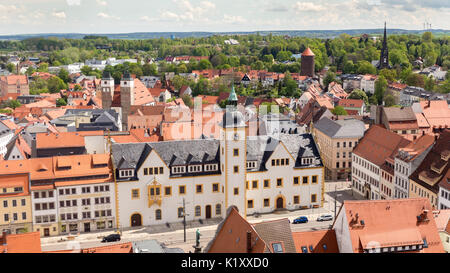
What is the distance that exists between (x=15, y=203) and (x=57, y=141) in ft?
38.1

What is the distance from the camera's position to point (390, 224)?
915 inches

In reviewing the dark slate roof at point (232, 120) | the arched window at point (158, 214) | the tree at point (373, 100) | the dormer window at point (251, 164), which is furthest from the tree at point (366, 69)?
the arched window at point (158, 214)

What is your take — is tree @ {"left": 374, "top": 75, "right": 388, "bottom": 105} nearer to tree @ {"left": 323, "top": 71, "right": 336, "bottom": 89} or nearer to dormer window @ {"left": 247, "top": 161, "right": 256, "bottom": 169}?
tree @ {"left": 323, "top": 71, "right": 336, "bottom": 89}

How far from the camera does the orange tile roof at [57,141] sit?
45.2m

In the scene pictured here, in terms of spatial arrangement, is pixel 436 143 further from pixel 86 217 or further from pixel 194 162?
pixel 86 217

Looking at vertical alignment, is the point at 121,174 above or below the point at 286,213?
above

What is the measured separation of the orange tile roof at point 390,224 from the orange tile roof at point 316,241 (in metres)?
1.66

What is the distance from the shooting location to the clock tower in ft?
124

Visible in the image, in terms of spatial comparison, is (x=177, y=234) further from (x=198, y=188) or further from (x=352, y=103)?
(x=352, y=103)

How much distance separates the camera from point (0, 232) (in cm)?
3441

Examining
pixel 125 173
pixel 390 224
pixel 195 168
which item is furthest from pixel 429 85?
pixel 390 224

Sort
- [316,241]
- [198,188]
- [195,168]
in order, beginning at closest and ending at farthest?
[316,241] → [195,168] → [198,188]
